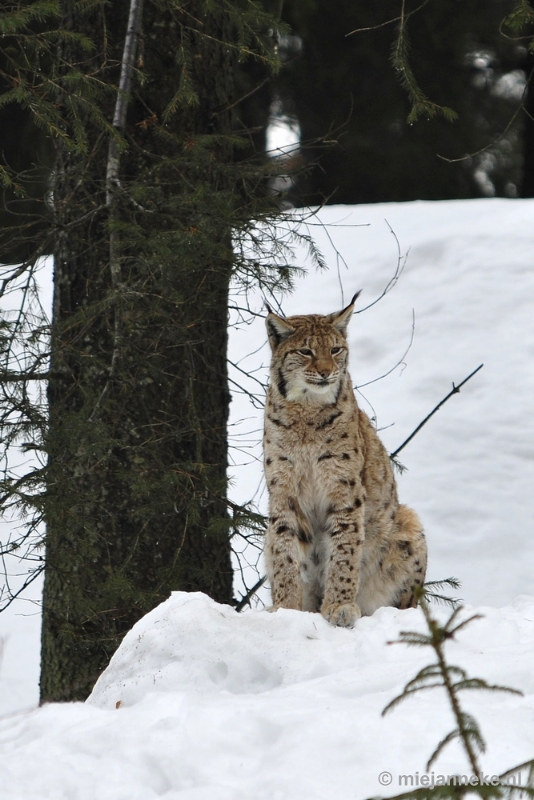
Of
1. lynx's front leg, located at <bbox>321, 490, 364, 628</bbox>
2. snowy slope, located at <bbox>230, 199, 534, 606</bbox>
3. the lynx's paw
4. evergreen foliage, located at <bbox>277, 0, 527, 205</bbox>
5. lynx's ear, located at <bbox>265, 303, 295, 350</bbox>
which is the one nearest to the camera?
the lynx's paw

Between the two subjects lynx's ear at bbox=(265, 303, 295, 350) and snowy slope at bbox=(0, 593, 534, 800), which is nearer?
snowy slope at bbox=(0, 593, 534, 800)

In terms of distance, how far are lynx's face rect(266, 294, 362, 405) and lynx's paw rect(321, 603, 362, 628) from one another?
985 mm

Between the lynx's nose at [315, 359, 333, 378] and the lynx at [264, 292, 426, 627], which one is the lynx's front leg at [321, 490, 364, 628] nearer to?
the lynx at [264, 292, 426, 627]

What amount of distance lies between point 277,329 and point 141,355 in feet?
2.56

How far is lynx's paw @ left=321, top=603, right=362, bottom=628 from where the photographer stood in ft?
14.5

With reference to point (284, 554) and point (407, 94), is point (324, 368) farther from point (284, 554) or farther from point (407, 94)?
point (407, 94)

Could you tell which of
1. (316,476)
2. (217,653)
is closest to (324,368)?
(316,476)

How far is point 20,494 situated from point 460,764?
2605mm

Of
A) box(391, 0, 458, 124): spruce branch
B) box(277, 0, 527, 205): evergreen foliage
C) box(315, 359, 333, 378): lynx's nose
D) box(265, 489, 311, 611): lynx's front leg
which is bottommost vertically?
box(265, 489, 311, 611): lynx's front leg

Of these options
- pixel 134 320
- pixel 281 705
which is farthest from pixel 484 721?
pixel 134 320

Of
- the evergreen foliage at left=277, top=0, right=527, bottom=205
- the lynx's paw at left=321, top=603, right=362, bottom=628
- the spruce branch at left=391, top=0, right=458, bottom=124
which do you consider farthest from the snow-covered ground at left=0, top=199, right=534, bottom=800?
the evergreen foliage at left=277, top=0, right=527, bottom=205

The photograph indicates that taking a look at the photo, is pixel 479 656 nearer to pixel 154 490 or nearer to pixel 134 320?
pixel 154 490

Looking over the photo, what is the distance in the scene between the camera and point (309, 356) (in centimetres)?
487

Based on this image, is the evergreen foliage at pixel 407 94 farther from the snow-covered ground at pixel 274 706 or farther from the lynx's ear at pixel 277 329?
the lynx's ear at pixel 277 329
